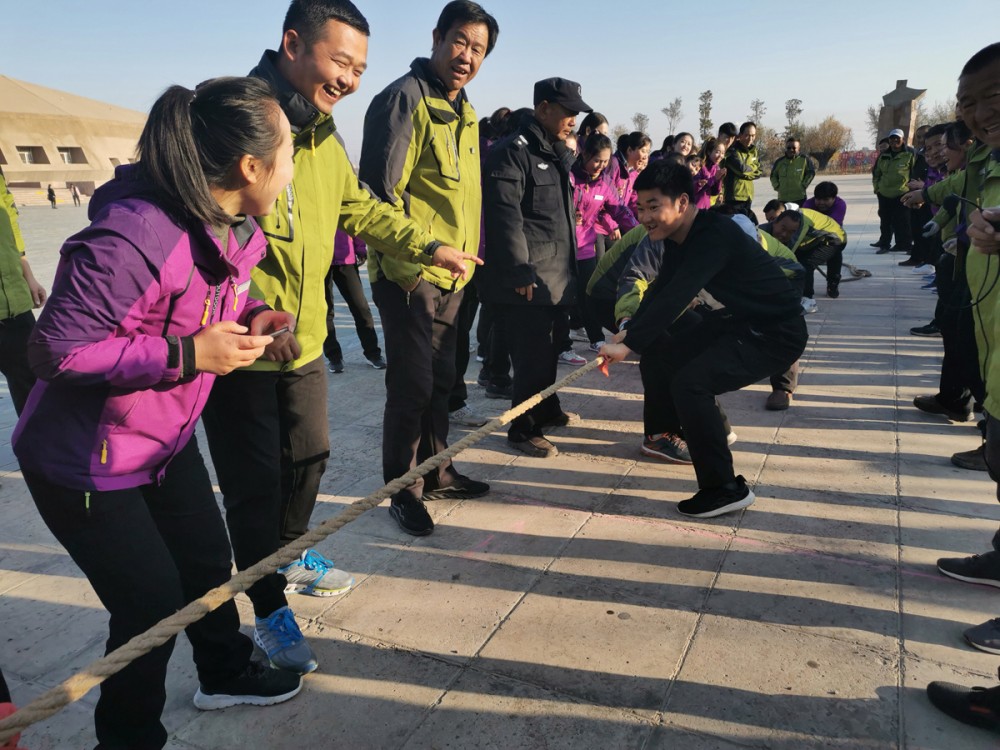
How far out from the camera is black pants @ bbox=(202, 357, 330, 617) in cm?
212

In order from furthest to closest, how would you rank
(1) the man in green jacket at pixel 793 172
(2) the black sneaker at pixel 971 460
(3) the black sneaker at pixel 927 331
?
(1) the man in green jacket at pixel 793 172 < (3) the black sneaker at pixel 927 331 < (2) the black sneaker at pixel 971 460

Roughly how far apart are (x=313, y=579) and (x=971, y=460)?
3.48 metres

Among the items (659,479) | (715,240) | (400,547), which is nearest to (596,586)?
(400,547)

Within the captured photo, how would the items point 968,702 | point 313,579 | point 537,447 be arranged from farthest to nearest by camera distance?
point 537,447
point 313,579
point 968,702

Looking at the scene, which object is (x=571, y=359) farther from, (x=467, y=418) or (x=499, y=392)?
(x=467, y=418)

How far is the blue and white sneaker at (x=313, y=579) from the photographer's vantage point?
2670 mm

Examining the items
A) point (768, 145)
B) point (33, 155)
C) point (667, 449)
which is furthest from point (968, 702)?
point (33, 155)

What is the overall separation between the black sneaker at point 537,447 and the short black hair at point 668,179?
1598 mm

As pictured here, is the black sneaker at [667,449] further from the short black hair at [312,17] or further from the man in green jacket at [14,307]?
the man in green jacket at [14,307]

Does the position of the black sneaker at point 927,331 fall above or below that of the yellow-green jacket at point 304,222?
below

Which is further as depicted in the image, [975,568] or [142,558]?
[975,568]

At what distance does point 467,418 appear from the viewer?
465 cm

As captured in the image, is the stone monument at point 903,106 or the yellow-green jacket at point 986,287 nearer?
the yellow-green jacket at point 986,287

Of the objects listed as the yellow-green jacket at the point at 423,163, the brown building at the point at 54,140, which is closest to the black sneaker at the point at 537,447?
the yellow-green jacket at the point at 423,163
